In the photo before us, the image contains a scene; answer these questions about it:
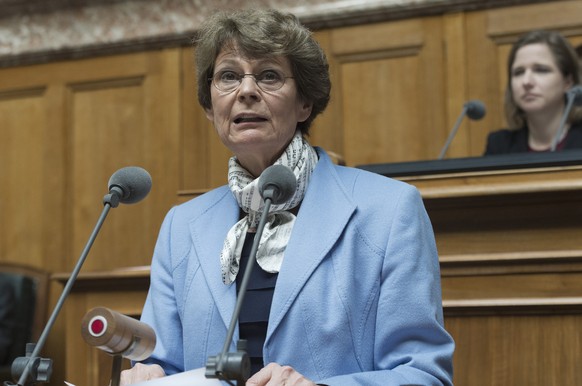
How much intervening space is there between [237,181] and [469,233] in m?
1.03

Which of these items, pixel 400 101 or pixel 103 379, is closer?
pixel 103 379

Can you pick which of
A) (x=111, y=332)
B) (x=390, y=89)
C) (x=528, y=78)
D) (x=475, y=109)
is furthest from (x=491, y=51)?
(x=111, y=332)

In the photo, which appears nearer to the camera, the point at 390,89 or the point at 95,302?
the point at 95,302

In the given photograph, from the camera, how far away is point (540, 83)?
400 centimetres

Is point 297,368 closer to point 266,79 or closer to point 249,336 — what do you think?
point 249,336

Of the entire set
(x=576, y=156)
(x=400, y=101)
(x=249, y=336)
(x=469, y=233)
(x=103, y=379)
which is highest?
(x=400, y=101)

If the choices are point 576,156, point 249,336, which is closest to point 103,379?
point 249,336

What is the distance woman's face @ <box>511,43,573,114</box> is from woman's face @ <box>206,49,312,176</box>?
2.19 metres

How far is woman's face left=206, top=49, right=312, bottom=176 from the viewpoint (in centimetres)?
200

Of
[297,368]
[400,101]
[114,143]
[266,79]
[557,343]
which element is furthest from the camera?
[114,143]

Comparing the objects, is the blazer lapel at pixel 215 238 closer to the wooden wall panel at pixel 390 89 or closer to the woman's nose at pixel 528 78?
the woman's nose at pixel 528 78

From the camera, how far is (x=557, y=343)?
2389 mm

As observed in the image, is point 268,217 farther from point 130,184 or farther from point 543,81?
point 543,81

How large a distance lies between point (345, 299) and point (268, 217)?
28cm
